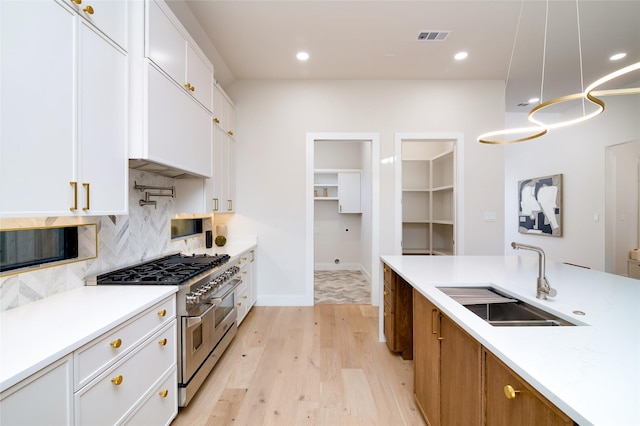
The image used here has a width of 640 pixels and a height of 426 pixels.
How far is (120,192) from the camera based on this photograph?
5.17ft

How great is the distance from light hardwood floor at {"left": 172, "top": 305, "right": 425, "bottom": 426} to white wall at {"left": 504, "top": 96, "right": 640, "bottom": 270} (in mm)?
4156

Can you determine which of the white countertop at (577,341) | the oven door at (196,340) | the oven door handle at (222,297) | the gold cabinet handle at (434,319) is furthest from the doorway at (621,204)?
the oven door at (196,340)

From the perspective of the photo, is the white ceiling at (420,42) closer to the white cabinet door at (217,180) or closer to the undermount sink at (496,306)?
the white cabinet door at (217,180)

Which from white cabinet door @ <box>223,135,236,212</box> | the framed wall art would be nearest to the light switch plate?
the framed wall art

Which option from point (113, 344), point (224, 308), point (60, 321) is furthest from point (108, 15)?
point (224, 308)

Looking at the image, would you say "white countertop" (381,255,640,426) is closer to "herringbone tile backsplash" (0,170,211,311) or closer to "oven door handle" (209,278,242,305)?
"oven door handle" (209,278,242,305)

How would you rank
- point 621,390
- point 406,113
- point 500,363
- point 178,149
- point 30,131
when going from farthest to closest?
1. point 406,113
2. point 178,149
3. point 30,131
4. point 500,363
5. point 621,390

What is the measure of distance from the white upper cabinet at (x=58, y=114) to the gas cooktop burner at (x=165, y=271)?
1.61 ft

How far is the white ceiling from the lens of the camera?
2.43 m

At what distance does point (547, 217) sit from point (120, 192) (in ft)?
22.2

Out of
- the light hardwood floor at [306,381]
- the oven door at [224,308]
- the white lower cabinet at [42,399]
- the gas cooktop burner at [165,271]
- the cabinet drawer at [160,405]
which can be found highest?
the gas cooktop burner at [165,271]

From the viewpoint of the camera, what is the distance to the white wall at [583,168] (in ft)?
12.9

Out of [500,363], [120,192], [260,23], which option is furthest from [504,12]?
[120,192]

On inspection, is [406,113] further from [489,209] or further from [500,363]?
[500,363]
